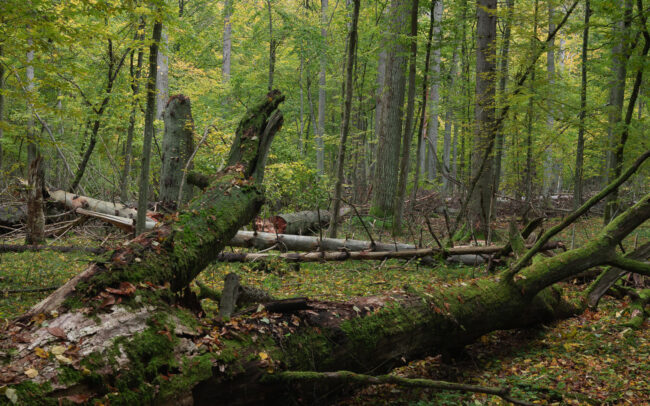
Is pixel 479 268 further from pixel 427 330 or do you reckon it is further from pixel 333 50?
pixel 333 50

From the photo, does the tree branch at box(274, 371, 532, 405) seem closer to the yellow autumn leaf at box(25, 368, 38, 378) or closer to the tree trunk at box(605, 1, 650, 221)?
the yellow autumn leaf at box(25, 368, 38, 378)

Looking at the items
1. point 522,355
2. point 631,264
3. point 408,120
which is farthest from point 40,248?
point 631,264

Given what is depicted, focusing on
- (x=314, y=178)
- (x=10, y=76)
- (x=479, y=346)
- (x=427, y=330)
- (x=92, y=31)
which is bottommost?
(x=479, y=346)

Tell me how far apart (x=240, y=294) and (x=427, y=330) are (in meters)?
1.72

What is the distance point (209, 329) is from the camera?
2.75 meters

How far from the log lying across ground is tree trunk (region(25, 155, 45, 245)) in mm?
4956

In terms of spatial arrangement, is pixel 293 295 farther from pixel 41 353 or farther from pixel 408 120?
pixel 408 120

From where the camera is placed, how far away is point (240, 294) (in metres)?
3.76

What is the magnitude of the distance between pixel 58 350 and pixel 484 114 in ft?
29.9

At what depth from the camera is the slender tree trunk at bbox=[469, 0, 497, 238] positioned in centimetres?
880

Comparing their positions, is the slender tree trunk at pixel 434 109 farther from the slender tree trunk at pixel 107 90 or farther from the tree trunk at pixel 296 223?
the slender tree trunk at pixel 107 90

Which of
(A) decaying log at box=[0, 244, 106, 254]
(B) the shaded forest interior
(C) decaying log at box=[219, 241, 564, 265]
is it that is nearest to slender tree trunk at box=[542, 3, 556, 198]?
(B) the shaded forest interior

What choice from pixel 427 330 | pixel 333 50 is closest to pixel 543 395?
pixel 427 330

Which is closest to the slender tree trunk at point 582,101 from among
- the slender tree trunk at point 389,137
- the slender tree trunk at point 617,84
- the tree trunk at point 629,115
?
the slender tree trunk at point 617,84
